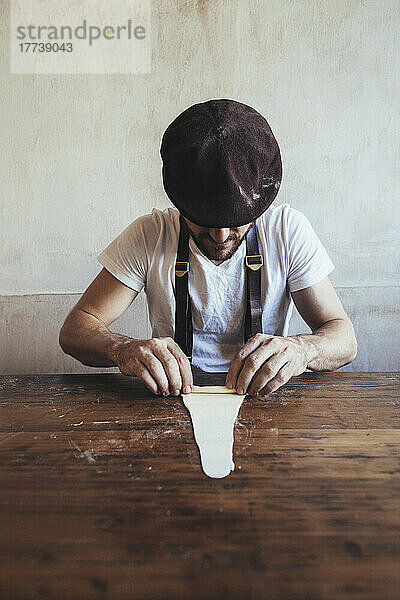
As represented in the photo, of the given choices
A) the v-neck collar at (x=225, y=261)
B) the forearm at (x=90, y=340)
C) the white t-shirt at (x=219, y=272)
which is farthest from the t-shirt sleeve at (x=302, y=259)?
the forearm at (x=90, y=340)

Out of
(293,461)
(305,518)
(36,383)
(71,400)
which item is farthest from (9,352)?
(305,518)

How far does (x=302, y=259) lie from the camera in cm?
140

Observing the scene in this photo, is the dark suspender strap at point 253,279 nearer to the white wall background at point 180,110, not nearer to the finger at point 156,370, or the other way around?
the finger at point 156,370

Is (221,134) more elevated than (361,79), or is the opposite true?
(361,79)

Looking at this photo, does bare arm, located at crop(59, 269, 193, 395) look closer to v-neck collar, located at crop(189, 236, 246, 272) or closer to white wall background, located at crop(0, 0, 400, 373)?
v-neck collar, located at crop(189, 236, 246, 272)

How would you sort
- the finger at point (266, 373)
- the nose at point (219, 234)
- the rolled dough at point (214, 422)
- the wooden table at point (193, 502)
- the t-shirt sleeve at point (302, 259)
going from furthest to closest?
the t-shirt sleeve at point (302, 259) → the nose at point (219, 234) → the finger at point (266, 373) → the rolled dough at point (214, 422) → the wooden table at point (193, 502)

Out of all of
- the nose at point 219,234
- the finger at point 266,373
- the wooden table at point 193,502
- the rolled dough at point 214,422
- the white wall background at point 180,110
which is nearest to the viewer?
the wooden table at point 193,502

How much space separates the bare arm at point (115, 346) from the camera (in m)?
1.09

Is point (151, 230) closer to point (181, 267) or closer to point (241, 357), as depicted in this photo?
point (181, 267)

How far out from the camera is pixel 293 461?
807 mm

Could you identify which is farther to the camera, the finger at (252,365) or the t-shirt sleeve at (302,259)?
the t-shirt sleeve at (302,259)

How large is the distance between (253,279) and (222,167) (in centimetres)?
40

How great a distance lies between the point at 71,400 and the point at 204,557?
0.58 metres

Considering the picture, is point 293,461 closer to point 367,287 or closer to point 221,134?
point 221,134
